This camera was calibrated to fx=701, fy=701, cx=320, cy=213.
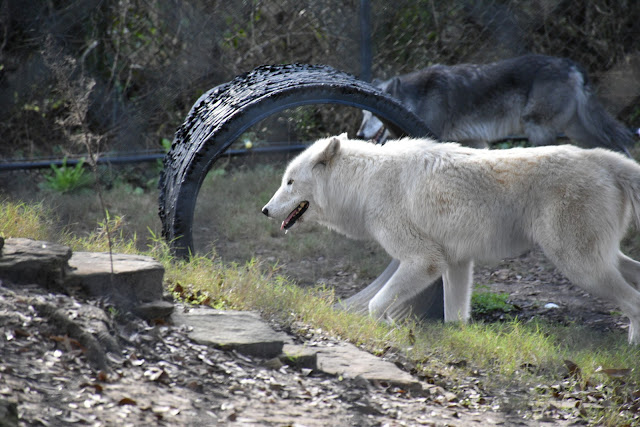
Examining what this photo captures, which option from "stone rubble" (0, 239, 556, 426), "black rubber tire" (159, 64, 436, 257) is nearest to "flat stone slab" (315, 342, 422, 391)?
"stone rubble" (0, 239, 556, 426)

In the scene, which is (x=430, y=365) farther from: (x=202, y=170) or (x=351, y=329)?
(x=202, y=170)

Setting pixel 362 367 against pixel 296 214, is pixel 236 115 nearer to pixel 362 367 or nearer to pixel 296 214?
pixel 296 214

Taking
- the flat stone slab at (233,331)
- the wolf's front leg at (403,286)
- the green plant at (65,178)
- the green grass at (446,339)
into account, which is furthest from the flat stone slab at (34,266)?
the green plant at (65,178)

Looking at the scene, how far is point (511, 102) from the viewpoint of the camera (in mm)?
7988

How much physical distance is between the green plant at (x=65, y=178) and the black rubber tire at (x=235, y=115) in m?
3.61

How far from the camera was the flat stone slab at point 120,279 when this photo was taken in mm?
3582

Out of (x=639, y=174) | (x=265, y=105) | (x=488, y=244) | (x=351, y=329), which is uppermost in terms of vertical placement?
(x=265, y=105)

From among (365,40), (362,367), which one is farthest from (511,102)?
(362,367)

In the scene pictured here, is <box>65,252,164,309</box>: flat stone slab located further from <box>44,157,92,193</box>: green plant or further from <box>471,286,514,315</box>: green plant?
<box>44,157,92,193</box>: green plant

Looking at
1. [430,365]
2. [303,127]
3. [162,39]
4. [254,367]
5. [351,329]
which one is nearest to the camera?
[254,367]

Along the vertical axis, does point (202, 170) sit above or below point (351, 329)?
above

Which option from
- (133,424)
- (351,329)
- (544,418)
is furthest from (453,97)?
(133,424)

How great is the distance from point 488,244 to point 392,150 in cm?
95

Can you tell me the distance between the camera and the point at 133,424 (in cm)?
261
